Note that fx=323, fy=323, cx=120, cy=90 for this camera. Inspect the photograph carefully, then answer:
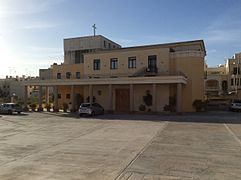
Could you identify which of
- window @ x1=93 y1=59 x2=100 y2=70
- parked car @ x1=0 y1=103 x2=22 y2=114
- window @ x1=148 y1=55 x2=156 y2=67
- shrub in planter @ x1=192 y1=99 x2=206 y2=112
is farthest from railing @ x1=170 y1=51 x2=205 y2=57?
parked car @ x1=0 y1=103 x2=22 y2=114

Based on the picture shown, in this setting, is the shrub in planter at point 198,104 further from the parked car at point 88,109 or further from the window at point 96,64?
the window at point 96,64

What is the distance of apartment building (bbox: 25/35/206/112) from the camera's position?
126ft

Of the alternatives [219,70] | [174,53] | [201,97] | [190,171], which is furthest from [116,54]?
[219,70]

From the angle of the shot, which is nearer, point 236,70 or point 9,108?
point 9,108

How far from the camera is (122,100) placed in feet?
138

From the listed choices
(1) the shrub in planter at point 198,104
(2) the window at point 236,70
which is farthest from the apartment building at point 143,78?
(2) the window at point 236,70

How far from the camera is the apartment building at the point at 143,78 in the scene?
38.3 m

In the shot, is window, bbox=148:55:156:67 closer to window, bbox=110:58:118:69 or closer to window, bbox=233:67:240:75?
window, bbox=110:58:118:69

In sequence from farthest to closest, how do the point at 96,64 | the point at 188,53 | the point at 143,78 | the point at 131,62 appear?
the point at 96,64 < the point at 131,62 < the point at 188,53 < the point at 143,78

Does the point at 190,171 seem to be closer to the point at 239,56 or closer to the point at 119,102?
the point at 119,102

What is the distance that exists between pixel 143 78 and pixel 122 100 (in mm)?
6774

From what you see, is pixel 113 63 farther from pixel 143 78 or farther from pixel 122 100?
pixel 143 78

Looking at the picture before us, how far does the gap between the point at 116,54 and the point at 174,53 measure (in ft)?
25.7

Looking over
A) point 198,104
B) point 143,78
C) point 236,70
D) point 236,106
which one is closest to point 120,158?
point 143,78
